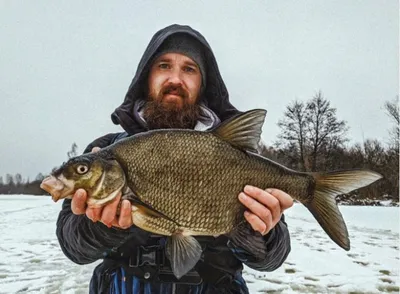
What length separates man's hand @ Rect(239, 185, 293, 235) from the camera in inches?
71.2

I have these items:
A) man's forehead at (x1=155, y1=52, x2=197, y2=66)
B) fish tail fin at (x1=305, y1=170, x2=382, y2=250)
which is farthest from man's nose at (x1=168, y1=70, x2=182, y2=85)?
fish tail fin at (x1=305, y1=170, x2=382, y2=250)

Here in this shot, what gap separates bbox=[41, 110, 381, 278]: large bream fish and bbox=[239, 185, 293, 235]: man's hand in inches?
1.5

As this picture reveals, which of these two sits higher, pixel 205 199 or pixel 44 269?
pixel 205 199

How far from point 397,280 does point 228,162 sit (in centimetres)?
453

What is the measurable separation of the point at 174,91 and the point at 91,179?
1.13m

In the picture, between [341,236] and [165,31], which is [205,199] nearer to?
[341,236]

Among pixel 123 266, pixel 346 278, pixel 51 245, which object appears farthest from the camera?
pixel 51 245

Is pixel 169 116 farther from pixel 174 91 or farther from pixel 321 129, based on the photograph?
pixel 321 129

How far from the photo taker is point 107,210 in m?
1.76

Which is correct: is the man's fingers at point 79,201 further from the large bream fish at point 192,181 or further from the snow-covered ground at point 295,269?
Result: the snow-covered ground at point 295,269

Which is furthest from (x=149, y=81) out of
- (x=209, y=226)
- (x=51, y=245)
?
(x=51, y=245)

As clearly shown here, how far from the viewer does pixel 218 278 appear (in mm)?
2139

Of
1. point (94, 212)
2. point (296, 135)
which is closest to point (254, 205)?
point (94, 212)

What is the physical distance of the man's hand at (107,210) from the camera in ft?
5.68
